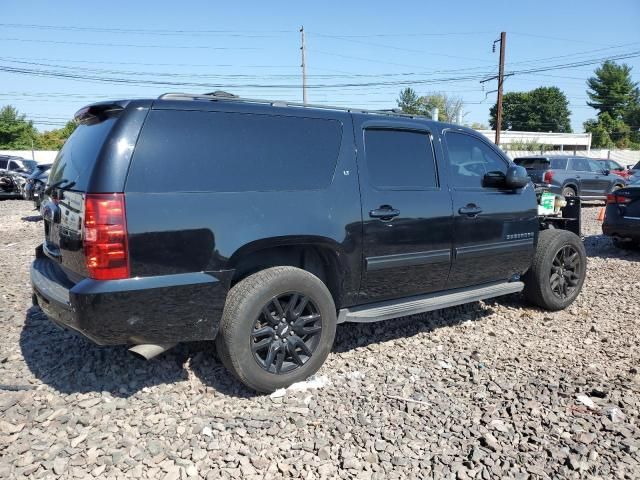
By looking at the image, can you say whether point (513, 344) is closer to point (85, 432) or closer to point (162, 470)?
point (162, 470)

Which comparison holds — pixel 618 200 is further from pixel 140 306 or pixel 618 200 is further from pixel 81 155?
pixel 81 155

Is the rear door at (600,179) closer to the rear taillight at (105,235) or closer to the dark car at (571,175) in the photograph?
the dark car at (571,175)

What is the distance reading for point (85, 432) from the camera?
113 inches

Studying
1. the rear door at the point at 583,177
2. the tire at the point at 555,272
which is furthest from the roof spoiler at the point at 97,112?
the rear door at the point at 583,177

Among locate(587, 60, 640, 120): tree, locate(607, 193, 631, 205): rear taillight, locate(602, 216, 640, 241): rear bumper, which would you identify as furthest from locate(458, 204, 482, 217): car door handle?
locate(587, 60, 640, 120): tree

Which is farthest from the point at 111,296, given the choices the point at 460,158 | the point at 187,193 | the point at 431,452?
the point at 460,158

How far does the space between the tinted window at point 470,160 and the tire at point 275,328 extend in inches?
66.8

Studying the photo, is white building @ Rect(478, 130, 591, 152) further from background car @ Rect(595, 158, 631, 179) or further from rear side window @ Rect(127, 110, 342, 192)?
rear side window @ Rect(127, 110, 342, 192)

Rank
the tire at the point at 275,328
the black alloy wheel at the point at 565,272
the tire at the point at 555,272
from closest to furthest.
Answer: the tire at the point at 275,328
the tire at the point at 555,272
the black alloy wheel at the point at 565,272

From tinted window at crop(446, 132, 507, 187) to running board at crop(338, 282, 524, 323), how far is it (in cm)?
93

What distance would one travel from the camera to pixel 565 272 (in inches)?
205

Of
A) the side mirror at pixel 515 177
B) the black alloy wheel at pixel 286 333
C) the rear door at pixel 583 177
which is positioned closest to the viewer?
the black alloy wheel at pixel 286 333

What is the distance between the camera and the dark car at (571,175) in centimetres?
1588

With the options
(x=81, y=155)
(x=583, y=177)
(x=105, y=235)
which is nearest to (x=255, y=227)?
(x=105, y=235)
